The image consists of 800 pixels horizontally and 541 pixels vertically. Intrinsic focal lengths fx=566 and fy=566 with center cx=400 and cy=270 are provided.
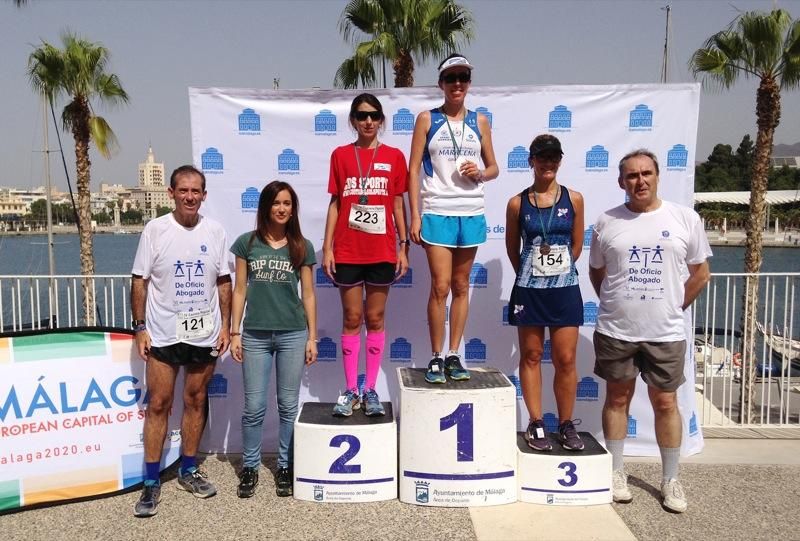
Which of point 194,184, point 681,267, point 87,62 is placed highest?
point 87,62

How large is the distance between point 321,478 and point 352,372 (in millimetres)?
664

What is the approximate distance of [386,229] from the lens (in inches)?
131

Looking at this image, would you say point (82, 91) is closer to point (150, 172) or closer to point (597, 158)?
point (597, 158)

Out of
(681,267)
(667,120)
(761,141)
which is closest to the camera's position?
(681,267)

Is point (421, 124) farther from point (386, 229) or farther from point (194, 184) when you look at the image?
point (194, 184)

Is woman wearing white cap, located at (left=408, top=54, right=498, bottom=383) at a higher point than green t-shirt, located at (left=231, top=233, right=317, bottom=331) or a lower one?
higher

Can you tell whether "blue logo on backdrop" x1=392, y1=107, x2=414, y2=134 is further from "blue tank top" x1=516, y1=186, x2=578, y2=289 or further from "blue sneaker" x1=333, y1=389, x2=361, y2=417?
"blue sneaker" x1=333, y1=389, x2=361, y2=417

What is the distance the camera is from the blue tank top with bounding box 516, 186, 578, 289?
3195mm

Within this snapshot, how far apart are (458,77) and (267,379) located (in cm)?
207

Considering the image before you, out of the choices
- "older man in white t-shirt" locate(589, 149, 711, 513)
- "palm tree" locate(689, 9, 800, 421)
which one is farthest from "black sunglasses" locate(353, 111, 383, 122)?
"palm tree" locate(689, 9, 800, 421)

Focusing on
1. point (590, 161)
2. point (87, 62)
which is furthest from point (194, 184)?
point (87, 62)

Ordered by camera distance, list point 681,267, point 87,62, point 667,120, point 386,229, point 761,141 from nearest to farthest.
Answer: point 681,267, point 386,229, point 667,120, point 761,141, point 87,62

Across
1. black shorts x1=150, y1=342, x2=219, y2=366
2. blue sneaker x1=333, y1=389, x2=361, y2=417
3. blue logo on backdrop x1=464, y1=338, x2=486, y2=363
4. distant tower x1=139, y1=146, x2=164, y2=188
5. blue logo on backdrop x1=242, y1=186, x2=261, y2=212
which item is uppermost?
distant tower x1=139, y1=146, x2=164, y2=188

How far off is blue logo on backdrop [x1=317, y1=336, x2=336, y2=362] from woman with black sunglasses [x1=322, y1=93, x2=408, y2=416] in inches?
24.1
